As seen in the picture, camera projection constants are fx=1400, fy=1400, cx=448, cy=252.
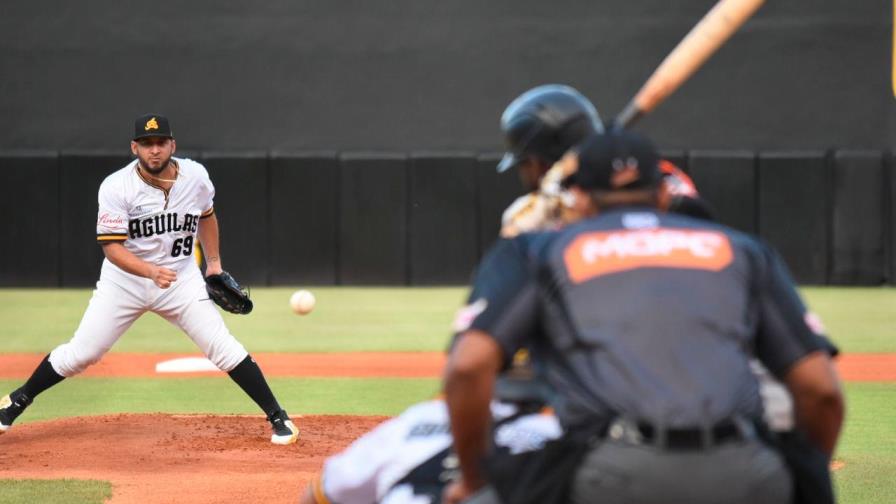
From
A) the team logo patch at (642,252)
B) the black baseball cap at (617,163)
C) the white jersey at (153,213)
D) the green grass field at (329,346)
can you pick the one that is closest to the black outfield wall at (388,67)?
the green grass field at (329,346)

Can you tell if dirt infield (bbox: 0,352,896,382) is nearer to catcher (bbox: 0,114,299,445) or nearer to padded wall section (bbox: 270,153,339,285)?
catcher (bbox: 0,114,299,445)

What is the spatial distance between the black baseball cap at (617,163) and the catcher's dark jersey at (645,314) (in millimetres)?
76

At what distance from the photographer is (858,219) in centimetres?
1792

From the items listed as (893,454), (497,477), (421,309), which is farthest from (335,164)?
(497,477)

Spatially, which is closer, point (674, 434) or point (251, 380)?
point (674, 434)

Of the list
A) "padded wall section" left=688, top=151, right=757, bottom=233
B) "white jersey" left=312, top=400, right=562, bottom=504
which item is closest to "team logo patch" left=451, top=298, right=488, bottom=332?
"white jersey" left=312, top=400, right=562, bottom=504

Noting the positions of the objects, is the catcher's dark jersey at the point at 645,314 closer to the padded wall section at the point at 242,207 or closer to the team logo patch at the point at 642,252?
the team logo patch at the point at 642,252

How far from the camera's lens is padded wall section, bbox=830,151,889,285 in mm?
17781

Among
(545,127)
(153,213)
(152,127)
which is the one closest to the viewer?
(545,127)

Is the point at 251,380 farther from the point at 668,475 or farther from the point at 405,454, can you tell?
the point at 668,475

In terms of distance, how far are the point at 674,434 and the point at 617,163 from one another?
66 cm

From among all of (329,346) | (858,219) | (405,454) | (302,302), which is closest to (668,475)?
(405,454)

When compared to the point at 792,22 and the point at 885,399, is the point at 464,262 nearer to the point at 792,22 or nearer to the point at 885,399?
the point at 792,22

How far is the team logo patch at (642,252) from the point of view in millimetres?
3049
